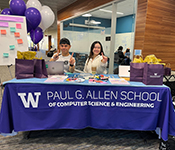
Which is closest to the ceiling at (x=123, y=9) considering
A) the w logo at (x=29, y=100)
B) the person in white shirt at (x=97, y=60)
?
the person in white shirt at (x=97, y=60)

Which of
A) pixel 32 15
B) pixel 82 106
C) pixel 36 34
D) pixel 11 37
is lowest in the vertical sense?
pixel 82 106

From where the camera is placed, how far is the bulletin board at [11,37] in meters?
2.11

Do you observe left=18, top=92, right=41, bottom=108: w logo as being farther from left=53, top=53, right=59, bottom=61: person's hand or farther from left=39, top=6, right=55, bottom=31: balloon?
left=39, top=6, right=55, bottom=31: balloon

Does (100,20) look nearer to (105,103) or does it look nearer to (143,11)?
(143,11)

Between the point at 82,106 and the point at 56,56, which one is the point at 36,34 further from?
the point at 82,106

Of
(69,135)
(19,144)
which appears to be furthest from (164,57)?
(19,144)

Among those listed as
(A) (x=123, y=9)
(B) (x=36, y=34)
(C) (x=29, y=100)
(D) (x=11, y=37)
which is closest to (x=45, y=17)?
(B) (x=36, y=34)

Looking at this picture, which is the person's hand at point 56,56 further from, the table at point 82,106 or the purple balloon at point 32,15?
the table at point 82,106

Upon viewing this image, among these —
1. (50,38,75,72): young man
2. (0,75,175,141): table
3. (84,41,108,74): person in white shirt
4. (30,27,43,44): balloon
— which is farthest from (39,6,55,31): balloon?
(0,75,175,141): table

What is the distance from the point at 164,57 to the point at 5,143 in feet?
12.0

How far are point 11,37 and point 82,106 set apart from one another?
1.63 metres

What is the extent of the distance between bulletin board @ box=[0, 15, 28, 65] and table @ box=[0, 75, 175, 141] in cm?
87

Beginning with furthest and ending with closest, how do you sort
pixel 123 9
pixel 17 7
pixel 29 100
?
pixel 123 9
pixel 17 7
pixel 29 100

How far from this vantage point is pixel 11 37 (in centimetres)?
219
